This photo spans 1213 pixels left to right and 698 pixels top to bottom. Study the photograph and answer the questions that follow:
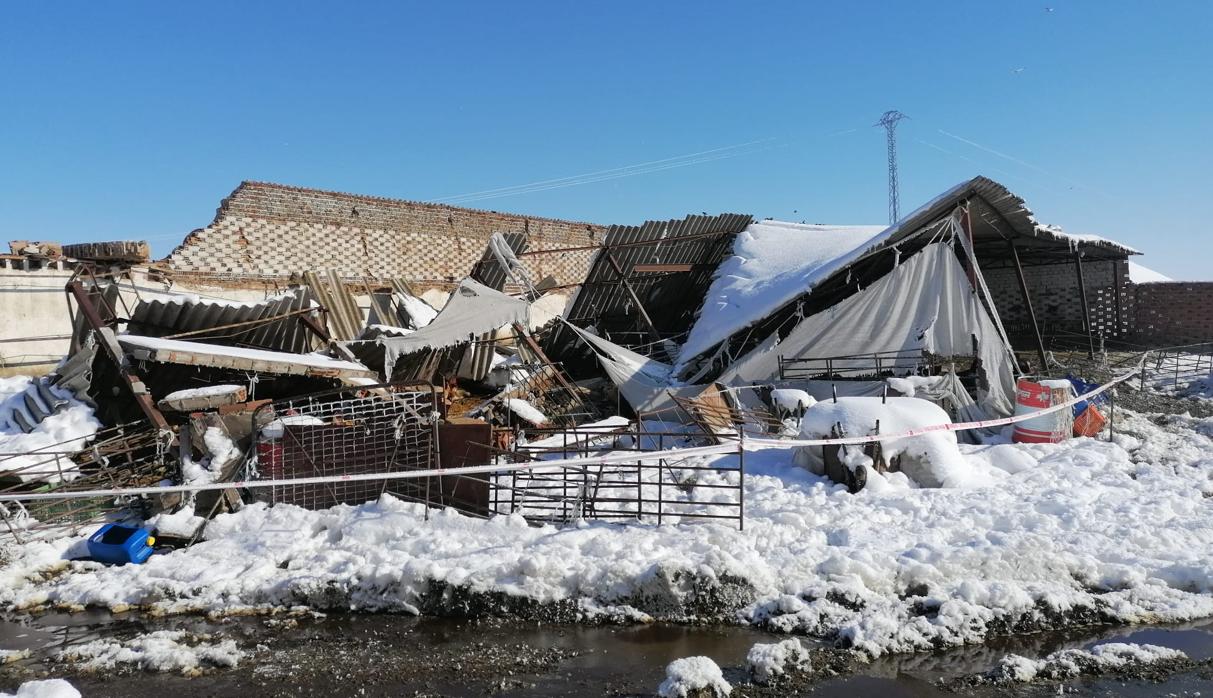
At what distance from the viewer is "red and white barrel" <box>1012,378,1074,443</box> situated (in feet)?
35.9

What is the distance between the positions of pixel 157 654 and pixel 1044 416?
11.3 meters

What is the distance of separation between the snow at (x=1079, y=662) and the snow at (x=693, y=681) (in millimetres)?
→ 1909

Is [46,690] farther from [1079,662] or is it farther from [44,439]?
[1079,662]

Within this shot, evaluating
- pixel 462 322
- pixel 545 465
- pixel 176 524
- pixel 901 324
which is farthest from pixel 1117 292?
pixel 176 524

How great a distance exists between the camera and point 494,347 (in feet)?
53.2

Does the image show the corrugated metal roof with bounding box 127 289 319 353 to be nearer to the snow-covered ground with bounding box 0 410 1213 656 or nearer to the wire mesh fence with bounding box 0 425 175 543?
the wire mesh fence with bounding box 0 425 175 543

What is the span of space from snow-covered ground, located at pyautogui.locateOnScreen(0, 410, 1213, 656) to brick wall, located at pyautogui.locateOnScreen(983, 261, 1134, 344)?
13834 millimetres

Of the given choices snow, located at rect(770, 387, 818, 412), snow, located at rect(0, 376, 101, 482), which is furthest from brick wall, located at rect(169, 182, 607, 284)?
snow, located at rect(770, 387, 818, 412)

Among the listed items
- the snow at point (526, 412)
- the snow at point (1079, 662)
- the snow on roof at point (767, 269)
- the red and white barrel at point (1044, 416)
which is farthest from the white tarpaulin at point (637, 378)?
the snow at point (1079, 662)

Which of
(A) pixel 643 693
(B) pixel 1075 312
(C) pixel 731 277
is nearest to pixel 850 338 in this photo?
(C) pixel 731 277

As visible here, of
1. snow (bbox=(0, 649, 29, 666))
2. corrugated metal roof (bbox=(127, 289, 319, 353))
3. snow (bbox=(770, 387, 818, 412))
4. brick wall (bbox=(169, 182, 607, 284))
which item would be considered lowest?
snow (bbox=(0, 649, 29, 666))

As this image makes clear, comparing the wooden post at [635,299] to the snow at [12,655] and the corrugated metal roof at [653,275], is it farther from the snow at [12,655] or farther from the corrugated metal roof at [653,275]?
the snow at [12,655]

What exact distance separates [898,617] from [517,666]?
10.1 feet

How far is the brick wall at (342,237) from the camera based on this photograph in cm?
1795
